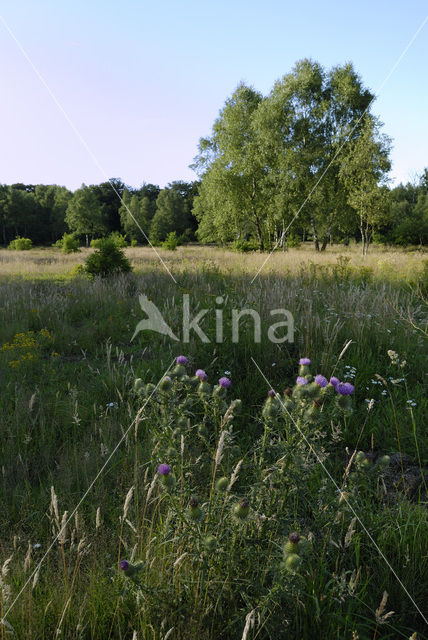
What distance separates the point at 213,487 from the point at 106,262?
8966 mm

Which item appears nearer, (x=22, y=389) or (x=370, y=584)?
(x=370, y=584)

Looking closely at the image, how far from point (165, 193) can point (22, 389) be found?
54559mm

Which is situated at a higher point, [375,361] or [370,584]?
[375,361]

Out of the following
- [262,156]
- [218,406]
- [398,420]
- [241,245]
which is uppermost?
[262,156]

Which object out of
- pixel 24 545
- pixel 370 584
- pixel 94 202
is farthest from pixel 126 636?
pixel 94 202

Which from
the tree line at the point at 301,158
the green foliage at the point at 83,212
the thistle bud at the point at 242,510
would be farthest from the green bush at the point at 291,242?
the thistle bud at the point at 242,510

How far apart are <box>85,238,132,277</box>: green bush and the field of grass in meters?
4.41

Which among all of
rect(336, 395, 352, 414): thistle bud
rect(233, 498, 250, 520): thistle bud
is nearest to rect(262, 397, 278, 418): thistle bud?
rect(336, 395, 352, 414): thistle bud

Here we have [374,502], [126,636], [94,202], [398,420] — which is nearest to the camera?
[126,636]

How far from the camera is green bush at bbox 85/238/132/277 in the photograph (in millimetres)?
9680

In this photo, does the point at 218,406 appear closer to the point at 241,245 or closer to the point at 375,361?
the point at 375,361

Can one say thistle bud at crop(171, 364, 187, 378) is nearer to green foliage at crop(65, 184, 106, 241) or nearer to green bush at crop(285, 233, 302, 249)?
green bush at crop(285, 233, 302, 249)

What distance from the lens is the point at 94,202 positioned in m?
47.5
